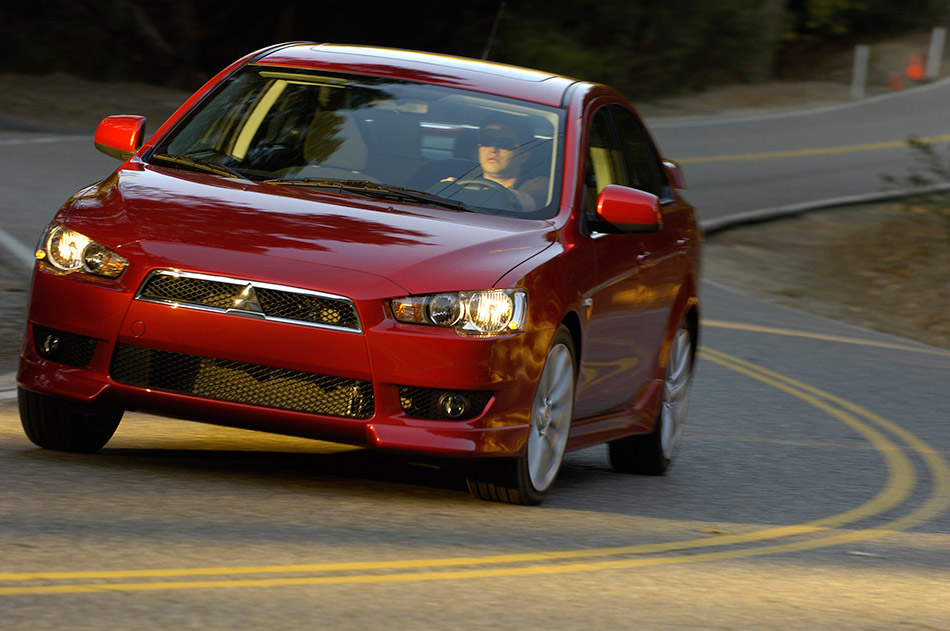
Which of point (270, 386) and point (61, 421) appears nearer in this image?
point (270, 386)

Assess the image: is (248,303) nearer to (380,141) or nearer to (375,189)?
(375,189)

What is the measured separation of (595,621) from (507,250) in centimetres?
190

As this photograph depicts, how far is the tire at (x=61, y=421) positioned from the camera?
268 inches

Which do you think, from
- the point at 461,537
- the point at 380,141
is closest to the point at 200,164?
the point at 380,141

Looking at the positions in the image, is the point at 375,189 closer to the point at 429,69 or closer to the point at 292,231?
the point at 292,231

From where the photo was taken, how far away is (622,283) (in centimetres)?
765

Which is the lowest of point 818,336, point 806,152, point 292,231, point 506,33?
point 806,152

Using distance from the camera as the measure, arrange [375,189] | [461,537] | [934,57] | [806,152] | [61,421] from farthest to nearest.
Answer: [934,57] → [806,152] → [375,189] → [61,421] → [461,537]

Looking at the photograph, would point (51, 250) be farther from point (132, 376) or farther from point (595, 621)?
point (595, 621)

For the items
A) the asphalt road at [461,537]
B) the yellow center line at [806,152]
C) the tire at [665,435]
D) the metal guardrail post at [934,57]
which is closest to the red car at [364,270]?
the asphalt road at [461,537]

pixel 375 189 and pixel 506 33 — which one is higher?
pixel 375 189

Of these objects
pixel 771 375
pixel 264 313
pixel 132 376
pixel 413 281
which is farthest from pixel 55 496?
pixel 771 375

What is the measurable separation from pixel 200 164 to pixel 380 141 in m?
0.75

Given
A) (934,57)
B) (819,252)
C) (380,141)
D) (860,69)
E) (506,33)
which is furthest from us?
(934,57)
